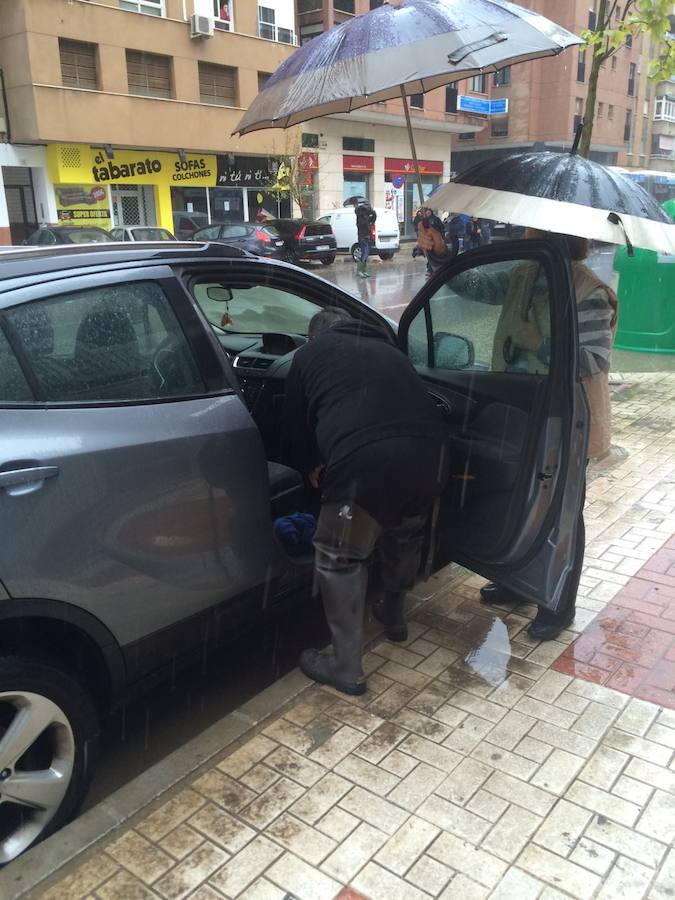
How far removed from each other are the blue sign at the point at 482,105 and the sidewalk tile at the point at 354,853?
138 feet

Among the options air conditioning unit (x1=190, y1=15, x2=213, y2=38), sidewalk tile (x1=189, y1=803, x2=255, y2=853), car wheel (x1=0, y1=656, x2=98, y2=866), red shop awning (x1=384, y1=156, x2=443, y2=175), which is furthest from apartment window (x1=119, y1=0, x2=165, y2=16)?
sidewalk tile (x1=189, y1=803, x2=255, y2=853)

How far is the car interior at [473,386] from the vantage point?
3.00 m

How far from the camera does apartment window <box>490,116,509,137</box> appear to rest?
4615 cm

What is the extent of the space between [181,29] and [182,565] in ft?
92.5

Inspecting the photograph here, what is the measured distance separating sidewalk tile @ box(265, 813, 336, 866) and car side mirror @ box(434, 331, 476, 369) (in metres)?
2.03

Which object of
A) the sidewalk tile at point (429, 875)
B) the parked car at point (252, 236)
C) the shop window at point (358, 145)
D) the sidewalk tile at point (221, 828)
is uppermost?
the shop window at point (358, 145)

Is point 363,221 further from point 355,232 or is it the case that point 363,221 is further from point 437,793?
point 437,793

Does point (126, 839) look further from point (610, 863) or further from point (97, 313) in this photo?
point (97, 313)

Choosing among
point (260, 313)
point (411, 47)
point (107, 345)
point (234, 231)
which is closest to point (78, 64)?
point (234, 231)

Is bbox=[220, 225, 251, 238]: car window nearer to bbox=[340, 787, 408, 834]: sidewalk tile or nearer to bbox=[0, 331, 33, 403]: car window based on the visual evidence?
bbox=[0, 331, 33, 403]: car window


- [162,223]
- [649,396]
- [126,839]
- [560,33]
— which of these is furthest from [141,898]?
[162,223]

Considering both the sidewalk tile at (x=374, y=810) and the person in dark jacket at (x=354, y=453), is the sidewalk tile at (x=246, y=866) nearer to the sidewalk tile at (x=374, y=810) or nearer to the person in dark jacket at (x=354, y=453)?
the sidewalk tile at (x=374, y=810)

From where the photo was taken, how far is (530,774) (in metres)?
2.57

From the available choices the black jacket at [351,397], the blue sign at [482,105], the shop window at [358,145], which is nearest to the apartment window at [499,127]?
the blue sign at [482,105]
